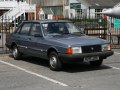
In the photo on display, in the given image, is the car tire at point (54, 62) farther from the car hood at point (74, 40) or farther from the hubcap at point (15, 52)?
the hubcap at point (15, 52)

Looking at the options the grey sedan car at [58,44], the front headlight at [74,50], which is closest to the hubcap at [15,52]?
the grey sedan car at [58,44]

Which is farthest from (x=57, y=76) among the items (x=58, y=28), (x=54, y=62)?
(x=58, y=28)

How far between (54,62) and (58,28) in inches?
63.2

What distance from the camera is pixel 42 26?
42.2 feet

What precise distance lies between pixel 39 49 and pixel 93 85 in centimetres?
343

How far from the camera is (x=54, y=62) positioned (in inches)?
465

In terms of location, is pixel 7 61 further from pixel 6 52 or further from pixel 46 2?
pixel 46 2

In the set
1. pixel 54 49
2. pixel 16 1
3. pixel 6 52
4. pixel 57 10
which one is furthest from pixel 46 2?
pixel 54 49

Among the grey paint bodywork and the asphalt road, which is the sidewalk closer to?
the asphalt road

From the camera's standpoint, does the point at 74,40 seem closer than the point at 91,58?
No

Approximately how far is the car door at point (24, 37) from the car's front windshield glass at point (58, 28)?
2.99 ft

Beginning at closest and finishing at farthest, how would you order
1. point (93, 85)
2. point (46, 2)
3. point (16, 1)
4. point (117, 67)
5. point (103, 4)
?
1. point (93, 85)
2. point (117, 67)
3. point (16, 1)
4. point (103, 4)
5. point (46, 2)

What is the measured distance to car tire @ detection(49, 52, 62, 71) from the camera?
38.2 feet

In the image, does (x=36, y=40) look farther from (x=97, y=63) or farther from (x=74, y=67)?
(x=97, y=63)
